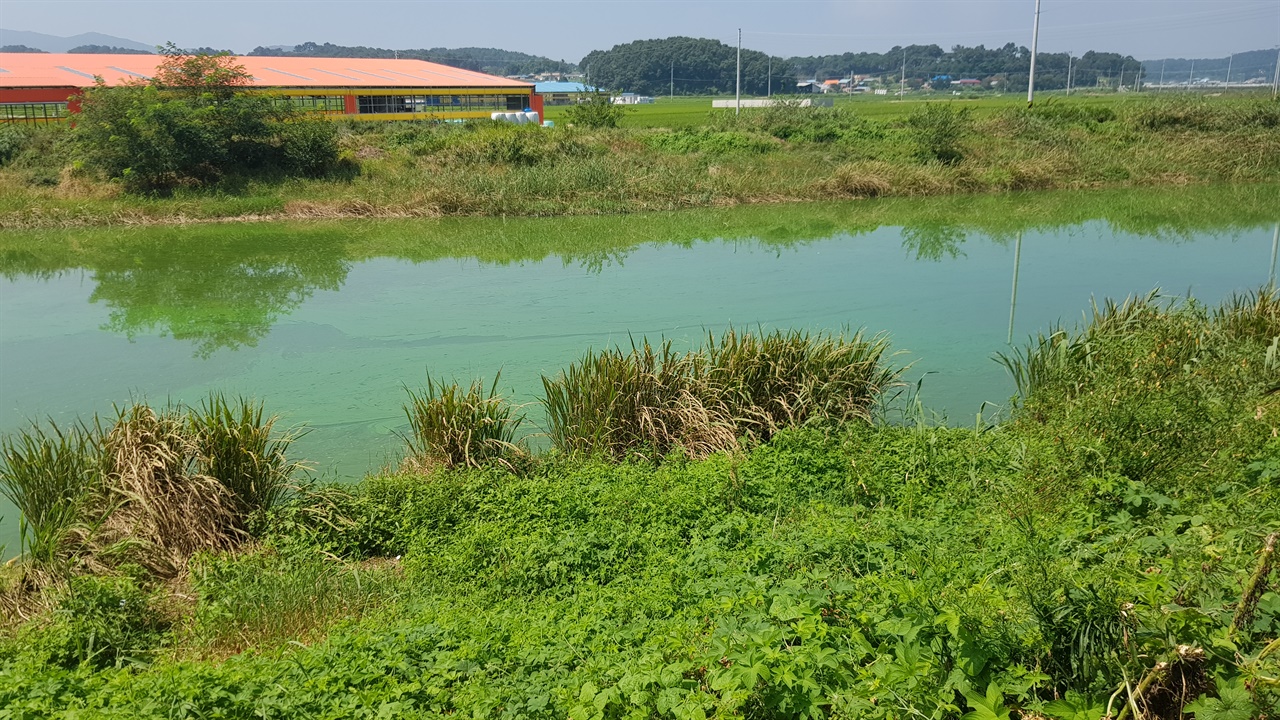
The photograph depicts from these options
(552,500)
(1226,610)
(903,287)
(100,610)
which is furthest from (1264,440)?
(903,287)

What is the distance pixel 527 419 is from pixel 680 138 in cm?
1930

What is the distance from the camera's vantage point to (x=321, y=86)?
29438 millimetres

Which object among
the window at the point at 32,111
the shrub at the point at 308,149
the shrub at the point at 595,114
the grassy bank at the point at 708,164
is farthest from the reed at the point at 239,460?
the window at the point at 32,111

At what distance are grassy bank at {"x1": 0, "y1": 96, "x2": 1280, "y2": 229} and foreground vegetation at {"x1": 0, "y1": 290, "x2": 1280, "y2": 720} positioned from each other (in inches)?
557

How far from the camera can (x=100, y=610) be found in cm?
396

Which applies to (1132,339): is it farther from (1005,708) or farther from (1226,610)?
(1005,708)

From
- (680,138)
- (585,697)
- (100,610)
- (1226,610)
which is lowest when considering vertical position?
(100,610)

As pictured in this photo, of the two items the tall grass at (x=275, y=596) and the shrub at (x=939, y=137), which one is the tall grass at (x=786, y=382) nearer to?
the tall grass at (x=275, y=596)

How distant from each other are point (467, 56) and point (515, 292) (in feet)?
502

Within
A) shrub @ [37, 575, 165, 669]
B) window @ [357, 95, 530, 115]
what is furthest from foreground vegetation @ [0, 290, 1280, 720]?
window @ [357, 95, 530, 115]

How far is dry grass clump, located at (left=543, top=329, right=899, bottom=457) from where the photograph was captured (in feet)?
19.6

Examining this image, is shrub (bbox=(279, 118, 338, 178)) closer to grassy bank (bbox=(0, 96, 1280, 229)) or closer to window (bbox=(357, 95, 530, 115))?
grassy bank (bbox=(0, 96, 1280, 229))

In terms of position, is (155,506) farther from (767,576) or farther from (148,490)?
(767,576)

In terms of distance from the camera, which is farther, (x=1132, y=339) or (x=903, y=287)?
(x=903, y=287)
